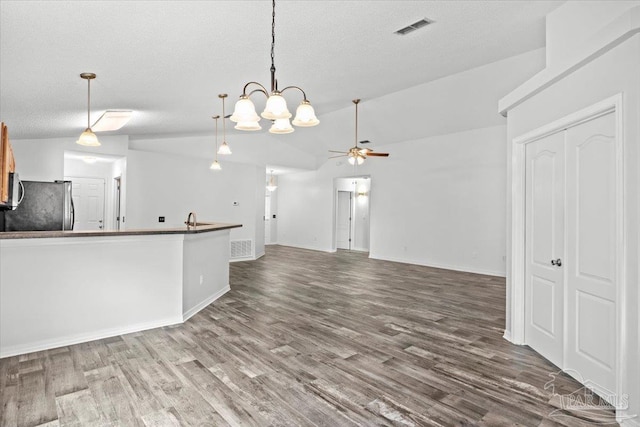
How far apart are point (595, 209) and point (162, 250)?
4278mm

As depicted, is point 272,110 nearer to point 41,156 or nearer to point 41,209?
point 41,209

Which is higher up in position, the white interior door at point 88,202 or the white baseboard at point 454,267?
the white interior door at point 88,202

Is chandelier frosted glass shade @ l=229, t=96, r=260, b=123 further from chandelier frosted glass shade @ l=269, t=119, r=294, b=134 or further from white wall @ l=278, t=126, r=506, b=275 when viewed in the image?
white wall @ l=278, t=126, r=506, b=275

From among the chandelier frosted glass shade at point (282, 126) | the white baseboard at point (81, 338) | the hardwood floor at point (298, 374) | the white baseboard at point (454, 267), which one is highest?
the chandelier frosted glass shade at point (282, 126)

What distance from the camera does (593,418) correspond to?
241 centimetres

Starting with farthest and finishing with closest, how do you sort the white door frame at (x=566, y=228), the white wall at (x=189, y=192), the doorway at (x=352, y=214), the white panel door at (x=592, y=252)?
the doorway at (x=352, y=214) < the white wall at (x=189, y=192) < the white panel door at (x=592, y=252) < the white door frame at (x=566, y=228)

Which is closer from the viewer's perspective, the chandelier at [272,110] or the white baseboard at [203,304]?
the chandelier at [272,110]

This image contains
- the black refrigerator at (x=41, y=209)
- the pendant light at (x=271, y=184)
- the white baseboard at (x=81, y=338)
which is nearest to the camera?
the white baseboard at (x=81, y=338)

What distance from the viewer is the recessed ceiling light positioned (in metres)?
5.45

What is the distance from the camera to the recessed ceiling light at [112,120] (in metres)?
5.45

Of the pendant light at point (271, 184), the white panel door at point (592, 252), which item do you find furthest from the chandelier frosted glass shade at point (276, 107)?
the pendant light at point (271, 184)

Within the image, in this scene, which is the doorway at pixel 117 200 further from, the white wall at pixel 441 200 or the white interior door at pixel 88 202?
the white wall at pixel 441 200

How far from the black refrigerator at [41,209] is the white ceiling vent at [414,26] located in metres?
3.84

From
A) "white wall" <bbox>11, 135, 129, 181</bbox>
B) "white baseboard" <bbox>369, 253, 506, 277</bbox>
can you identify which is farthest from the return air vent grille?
"white wall" <bbox>11, 135, 129, 181</bbox>
